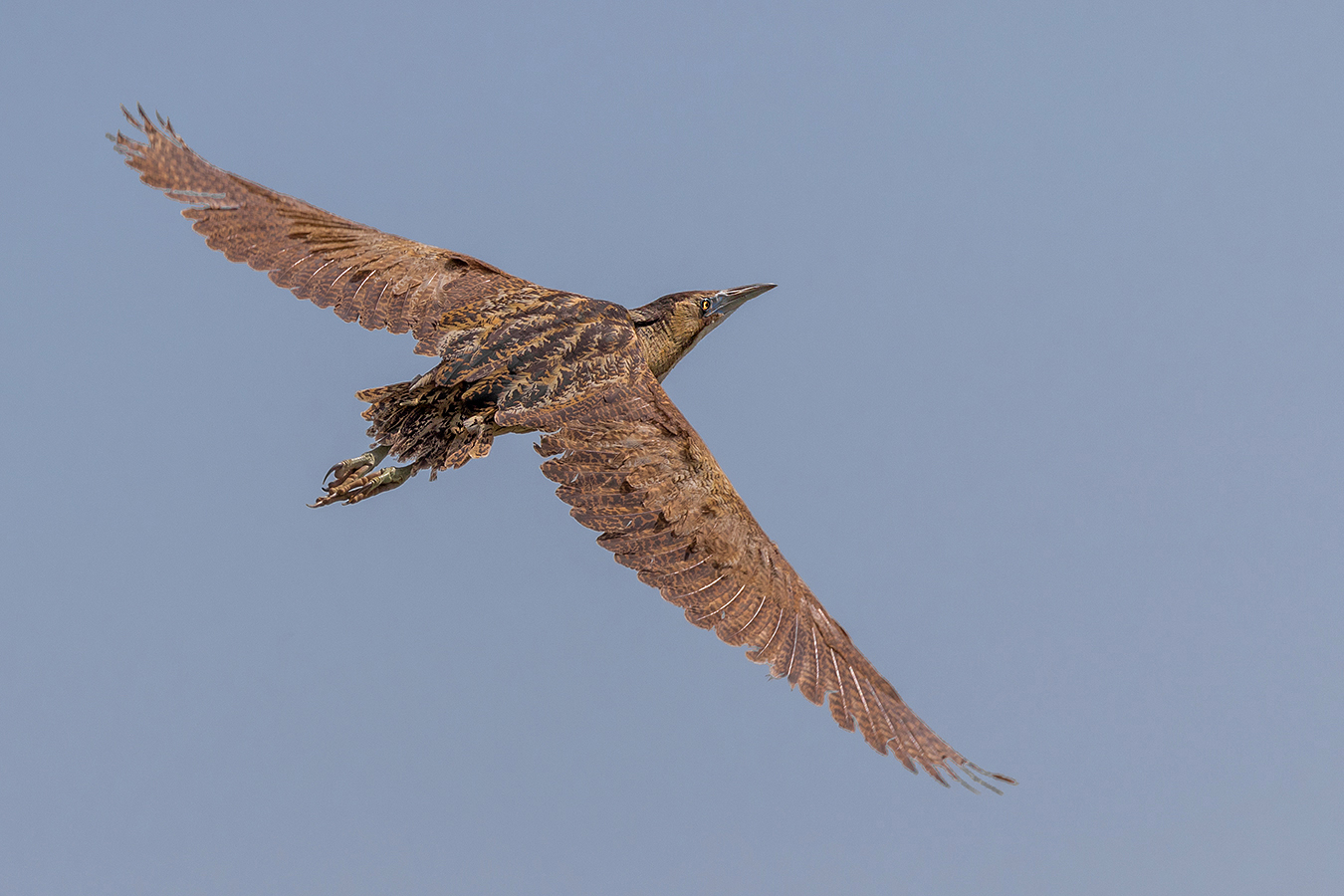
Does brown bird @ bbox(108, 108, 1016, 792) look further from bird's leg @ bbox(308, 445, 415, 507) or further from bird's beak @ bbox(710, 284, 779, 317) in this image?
bird's beak @ bbox(710, 284, 779, 317)

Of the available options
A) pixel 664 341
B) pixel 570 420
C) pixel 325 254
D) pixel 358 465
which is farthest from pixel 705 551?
pixel 325 254

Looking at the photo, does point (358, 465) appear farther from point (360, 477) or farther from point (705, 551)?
point (705, 551)

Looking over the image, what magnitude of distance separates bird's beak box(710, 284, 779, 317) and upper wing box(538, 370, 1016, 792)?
1955 mm

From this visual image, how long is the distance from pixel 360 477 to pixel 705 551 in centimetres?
241

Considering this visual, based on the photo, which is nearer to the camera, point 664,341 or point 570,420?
point 570,420

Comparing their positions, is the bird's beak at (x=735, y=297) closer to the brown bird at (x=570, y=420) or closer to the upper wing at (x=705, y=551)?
the brown bird at (x=570, y=420)

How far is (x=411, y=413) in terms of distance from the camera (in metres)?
8.79

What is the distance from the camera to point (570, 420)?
334 inches

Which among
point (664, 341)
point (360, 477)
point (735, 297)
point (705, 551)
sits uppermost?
point (735, 297)

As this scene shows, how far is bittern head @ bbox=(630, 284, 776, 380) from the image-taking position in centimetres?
979

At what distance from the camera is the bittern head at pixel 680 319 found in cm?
979

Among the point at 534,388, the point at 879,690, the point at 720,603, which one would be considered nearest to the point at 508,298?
the point at 534,388

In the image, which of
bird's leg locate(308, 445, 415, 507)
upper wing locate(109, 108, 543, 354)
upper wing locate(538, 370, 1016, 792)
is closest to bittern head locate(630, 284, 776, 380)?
upper wing locate(109, 108, 543, 354)

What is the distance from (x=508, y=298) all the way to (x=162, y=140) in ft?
10.0
